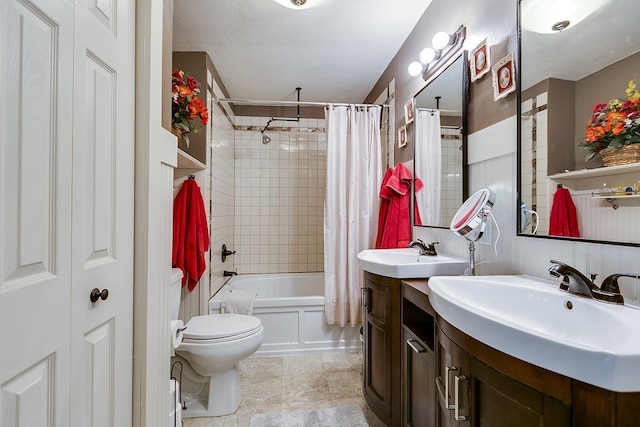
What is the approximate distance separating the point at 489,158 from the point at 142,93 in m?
1.41

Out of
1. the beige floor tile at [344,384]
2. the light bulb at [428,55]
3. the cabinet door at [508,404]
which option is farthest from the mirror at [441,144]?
the beige floor tile at [344,384]

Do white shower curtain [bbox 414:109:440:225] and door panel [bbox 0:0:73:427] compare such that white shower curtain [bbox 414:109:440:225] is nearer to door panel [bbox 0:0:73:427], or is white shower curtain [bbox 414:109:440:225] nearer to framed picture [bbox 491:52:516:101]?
framed picture [bbox 491:52:516:101]

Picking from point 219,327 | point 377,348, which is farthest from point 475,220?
point 219,327

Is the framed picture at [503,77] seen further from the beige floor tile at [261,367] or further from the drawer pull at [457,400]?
the beige floor tile at [261,367]

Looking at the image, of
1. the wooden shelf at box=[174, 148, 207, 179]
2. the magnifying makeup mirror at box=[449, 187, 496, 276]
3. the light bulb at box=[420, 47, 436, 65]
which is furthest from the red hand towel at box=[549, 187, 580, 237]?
the wooden shelf at box=[174, 148, 207, 179]

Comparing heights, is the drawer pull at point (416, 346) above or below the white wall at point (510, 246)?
below

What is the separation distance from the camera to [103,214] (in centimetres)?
79

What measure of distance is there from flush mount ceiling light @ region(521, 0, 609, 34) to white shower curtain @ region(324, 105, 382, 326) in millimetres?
1417

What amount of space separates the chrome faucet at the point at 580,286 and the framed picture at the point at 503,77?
29.8 inches

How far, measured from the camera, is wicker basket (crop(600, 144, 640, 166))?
2.65ft

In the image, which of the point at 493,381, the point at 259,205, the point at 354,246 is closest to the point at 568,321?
the point at 493,381

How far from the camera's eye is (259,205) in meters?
3.38

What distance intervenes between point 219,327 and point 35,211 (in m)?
1.39

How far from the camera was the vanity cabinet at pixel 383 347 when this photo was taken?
1423mm
